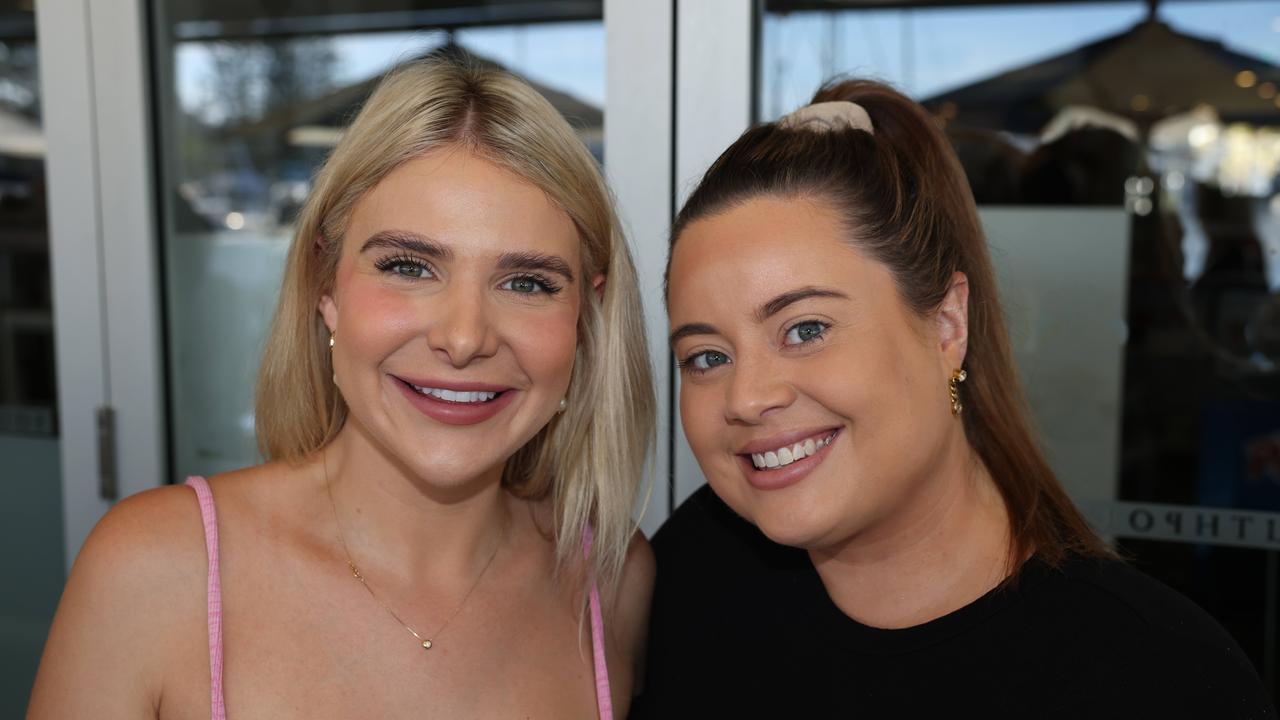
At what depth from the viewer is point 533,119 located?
1782 millimetres

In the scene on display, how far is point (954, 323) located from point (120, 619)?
130 centimetres

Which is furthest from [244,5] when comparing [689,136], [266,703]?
[266,703]

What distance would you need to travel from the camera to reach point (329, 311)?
72.2 inches

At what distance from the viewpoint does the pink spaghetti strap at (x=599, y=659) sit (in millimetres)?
1890

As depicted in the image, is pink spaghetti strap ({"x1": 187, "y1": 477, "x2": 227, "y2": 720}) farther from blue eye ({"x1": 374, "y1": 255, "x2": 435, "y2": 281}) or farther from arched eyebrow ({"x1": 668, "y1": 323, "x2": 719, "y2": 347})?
arched eyebrow ({"x1": 668, "y1": 323, "x2": 719, "y2": 347})

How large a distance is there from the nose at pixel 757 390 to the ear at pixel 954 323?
259mm

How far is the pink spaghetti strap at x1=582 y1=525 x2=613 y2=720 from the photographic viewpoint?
189 centimetres

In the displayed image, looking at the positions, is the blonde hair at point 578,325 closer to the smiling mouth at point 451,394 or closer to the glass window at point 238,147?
the smiling mouth at point 451,394

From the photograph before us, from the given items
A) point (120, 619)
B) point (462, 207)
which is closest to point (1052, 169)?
point (462, 207)

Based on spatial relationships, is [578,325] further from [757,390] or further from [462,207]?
[757,390]

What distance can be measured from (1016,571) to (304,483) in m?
1.15

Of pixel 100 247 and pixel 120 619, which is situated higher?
pixel 100 247

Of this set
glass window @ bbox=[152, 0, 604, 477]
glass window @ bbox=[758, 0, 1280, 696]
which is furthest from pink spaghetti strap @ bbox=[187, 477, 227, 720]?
glass window @ bbox=[758, 0, 1280, 696]

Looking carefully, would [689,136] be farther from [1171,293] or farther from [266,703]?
[266,703]
